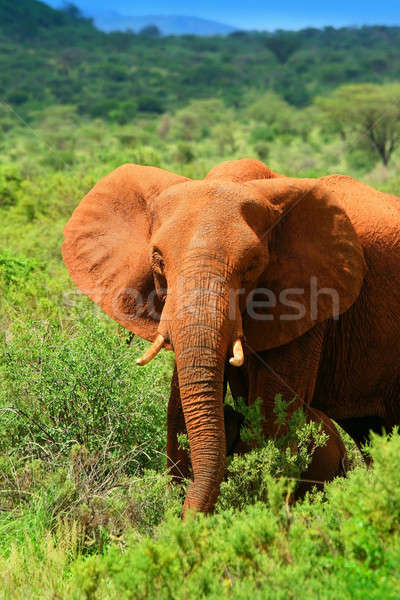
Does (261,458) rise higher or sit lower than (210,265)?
lower

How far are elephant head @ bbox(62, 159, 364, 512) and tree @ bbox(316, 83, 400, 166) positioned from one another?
3578 centimetres

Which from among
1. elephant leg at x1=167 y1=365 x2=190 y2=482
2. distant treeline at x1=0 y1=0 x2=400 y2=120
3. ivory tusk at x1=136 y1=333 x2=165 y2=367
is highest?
distant treeline at x1=0 y1=0 x2=400 y2=120

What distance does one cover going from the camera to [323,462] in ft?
16.6

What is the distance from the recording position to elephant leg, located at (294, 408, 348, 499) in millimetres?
5027

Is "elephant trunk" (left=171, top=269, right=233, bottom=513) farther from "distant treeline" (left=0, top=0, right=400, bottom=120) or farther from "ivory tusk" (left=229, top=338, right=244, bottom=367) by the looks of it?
"distant treeline" (left=0, top=0, right=400, bottom=120)

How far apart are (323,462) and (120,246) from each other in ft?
6.00

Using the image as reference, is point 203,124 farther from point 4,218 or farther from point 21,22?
point 21,22

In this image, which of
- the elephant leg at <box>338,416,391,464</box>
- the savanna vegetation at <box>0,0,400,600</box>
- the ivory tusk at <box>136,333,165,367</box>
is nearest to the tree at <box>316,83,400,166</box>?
the savanna vegetation at <box>0,0,400,600</box>

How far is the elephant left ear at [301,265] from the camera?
461 cm

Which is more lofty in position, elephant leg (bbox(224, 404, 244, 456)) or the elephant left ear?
the elephant left ear

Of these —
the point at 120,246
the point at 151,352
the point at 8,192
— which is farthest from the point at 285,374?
the point at 8,192

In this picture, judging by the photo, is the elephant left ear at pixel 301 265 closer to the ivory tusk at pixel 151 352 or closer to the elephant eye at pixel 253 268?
the elephant eye at pixel 253 268

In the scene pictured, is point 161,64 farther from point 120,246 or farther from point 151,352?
point 151,352

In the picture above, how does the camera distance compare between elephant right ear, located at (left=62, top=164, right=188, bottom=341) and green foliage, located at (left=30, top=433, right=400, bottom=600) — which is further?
elephant right ear, located at (left=62, top=164, right=188, bottom=341)
